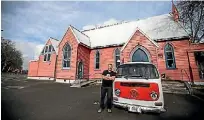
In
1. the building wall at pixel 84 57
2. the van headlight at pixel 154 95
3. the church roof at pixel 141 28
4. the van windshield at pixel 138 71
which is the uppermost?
Result: the church roof at pixel 141 28

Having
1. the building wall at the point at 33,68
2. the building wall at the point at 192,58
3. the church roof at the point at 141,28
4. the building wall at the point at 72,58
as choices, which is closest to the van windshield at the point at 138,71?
the building wall at the point at 192,58

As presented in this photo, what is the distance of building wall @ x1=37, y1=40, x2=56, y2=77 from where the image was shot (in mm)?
22125

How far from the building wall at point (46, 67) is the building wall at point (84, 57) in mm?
5892

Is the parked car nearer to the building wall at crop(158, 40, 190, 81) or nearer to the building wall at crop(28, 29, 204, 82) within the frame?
the building wall at crop(28, 29, 204, 82)

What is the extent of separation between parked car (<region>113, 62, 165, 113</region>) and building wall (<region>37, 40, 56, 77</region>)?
18.7 metres

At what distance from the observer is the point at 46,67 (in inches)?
899

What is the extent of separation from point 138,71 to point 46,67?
67.1ft

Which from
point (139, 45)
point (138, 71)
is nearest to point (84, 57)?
point (139, 45)

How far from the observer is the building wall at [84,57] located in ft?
61.6

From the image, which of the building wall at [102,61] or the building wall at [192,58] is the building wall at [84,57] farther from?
the building wall at [192,58]

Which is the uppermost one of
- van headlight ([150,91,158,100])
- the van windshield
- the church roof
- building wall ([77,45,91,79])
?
the church roof

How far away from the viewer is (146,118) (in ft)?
16.2

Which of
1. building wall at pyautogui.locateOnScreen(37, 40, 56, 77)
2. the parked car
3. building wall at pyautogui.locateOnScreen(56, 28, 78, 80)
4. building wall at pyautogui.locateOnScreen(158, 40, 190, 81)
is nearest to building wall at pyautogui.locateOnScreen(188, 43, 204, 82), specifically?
building wall at pyautogui.locateOnScreen(158, 40, 190, 81)

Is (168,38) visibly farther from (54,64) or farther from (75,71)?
(54,64)
